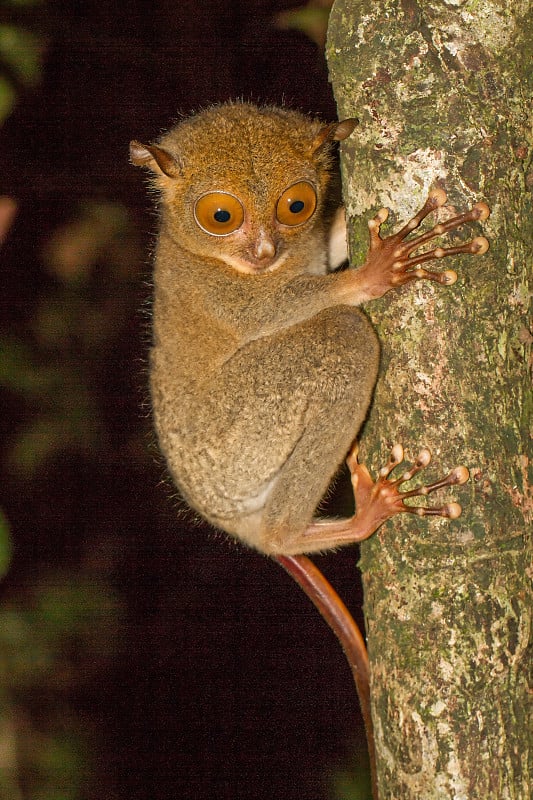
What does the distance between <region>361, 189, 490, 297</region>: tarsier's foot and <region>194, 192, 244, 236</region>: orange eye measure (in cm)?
49

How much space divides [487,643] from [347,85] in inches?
59.5

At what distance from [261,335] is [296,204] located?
18.9 inches

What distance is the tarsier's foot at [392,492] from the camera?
84.9 inches

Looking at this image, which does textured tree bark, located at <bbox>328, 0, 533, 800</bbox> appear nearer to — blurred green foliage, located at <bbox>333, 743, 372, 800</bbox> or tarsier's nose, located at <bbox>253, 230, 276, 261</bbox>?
tarsier's nose, located at <bbox>253, 230, 276, 261</bbox>

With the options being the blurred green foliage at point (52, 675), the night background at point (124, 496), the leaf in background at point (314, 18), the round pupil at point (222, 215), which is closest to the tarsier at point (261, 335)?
the round pupil at point (222, 215)

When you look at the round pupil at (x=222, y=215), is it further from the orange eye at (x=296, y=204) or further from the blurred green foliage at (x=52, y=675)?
the blurred green foliage at (x=52, y=675)

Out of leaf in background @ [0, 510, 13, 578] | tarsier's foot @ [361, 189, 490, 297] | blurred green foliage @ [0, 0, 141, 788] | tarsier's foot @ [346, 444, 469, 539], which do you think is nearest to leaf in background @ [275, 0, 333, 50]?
blurred green foliage @ [0, 0, 141, 788]

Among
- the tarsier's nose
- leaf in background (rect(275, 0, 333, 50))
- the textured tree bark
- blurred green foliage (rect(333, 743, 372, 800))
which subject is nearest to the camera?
the textured tree bark

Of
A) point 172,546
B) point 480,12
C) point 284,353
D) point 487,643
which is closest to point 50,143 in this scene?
point 172,546

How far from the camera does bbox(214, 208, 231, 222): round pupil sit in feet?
8.80

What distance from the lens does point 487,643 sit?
2.08 metres

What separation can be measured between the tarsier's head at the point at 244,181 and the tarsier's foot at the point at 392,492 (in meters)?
0.80

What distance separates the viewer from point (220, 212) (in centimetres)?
269

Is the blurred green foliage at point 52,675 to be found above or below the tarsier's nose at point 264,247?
below
